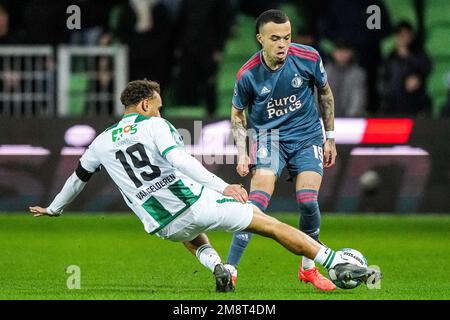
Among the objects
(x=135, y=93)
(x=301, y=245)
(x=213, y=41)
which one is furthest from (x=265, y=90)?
(x=213, y=41)

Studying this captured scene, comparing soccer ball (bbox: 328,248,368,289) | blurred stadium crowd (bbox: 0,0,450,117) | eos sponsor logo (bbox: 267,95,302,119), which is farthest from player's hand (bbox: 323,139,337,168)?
blurred stadium crowd (bbox: 0,0,450,117)

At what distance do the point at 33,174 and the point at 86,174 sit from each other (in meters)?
7.46

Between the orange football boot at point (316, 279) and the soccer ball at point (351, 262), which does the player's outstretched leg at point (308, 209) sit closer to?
the orange football boot at point (316, 279)

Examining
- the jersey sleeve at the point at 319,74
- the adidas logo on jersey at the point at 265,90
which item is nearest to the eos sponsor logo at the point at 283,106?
the adidas logo on jersey at the point at 265,90

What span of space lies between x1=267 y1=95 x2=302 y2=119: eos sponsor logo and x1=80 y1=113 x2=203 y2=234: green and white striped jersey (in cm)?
139

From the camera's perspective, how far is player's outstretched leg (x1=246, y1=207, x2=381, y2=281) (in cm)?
935

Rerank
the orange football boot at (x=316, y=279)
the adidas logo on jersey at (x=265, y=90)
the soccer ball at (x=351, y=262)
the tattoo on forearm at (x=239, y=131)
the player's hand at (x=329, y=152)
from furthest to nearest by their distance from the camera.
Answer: the player's hand at (x=329, y=152)
the adidas logo on jersey at (x=265, y=90)
the tattoo on forearm at (x=239, y=131)
the orange football boot at (x=316, y=279)
the soccer ball at (x=351, y=262)

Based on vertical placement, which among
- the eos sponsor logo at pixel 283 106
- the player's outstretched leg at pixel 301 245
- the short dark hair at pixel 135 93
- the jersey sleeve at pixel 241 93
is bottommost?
the player's outstretched leg at pixel 301 245

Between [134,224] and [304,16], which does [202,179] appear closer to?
[134,224]

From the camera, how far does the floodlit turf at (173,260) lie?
9.86 metres

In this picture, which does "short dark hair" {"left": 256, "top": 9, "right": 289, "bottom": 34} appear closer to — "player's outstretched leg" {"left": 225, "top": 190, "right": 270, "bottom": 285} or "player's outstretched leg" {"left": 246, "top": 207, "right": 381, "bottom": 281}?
"player's outstretched leg" {"left": 225, "top": 190, "right": 270, "bottom": 285}

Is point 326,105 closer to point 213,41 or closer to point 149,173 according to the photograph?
point 149,173

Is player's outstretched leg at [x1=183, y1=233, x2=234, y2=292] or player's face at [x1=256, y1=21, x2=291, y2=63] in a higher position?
player's face at [x1=256, y1=21, x2=291, y2=63]

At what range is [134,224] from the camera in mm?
16312
